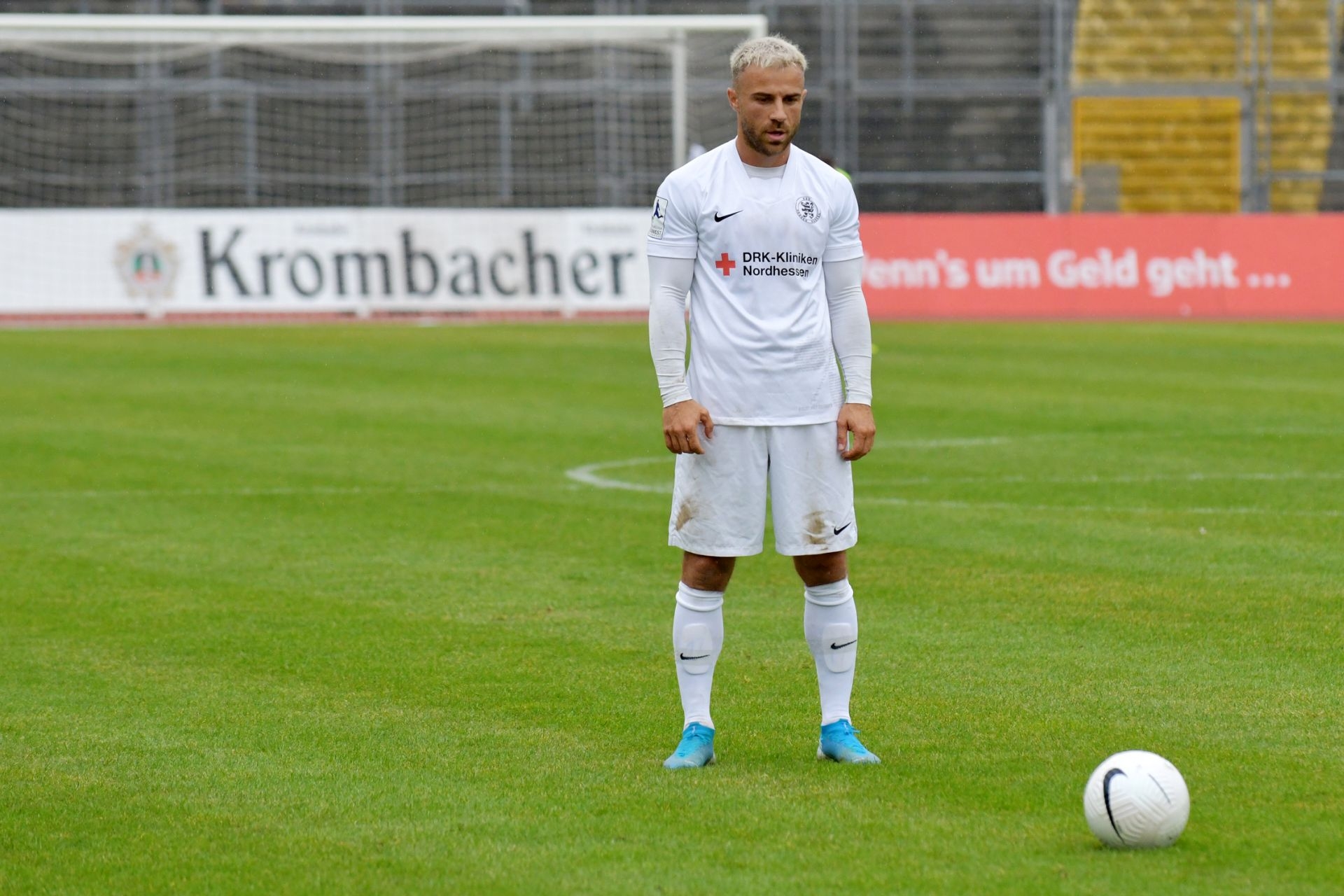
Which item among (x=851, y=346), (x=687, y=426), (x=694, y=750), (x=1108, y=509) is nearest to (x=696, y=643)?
(x=694, y=750)

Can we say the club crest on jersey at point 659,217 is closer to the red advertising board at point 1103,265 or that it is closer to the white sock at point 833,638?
the white sock at point 833,638

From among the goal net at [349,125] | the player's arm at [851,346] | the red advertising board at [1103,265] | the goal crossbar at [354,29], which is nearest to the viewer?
the player's arm at [851,346]

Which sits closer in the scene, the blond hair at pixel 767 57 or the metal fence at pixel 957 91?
the blond hair at pixel 767 57

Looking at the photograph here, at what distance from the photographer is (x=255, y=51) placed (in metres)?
30.7

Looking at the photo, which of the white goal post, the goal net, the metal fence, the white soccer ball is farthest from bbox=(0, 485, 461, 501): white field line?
the metal fence

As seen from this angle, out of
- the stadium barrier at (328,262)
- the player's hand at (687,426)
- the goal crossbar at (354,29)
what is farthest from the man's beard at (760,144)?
the stadium barrier at (328,262)

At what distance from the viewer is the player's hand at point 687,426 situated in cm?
562

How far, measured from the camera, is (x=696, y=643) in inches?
230

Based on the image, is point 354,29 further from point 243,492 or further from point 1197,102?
point 243,492

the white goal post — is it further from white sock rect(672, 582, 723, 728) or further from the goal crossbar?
white sock rect(672, 582, 723, 728)

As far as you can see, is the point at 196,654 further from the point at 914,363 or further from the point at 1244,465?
the point at 914,363

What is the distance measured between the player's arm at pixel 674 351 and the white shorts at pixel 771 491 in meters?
0.07

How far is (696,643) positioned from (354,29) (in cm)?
2245

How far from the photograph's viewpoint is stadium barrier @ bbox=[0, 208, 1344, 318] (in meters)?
27.4
